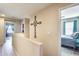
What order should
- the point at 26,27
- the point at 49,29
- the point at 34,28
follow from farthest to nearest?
the point at 26,27
the point at 34,28
the point at 49,29

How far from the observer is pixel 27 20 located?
2.98 m

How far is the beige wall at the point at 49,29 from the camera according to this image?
7.54 ft

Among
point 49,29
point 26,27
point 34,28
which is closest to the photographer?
point 49,29

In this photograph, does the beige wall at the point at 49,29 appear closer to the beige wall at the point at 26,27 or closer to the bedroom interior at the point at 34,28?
the bedroom interior at the point at 34,28

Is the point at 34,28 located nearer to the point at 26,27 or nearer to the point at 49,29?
the point at 26,27

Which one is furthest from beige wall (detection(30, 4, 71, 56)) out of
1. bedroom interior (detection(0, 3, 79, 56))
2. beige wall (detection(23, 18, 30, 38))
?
beige wall (detection(23, 18, 30, 38))

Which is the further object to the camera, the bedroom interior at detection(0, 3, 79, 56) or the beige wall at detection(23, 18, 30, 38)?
the beige wall at detection(23, 18, 30, 38)

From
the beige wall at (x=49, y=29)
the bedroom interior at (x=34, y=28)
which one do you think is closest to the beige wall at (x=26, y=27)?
the bedroom interior at (x=34, y=28)

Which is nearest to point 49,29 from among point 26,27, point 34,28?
point 34,28

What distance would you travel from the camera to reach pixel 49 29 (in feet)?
8.61

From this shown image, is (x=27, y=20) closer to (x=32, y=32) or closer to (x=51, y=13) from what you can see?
(x=32, y=32)

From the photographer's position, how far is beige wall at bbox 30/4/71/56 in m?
2.30

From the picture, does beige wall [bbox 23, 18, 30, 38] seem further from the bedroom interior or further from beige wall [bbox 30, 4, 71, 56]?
beige wall [bbox 30, 4, 71, 56]

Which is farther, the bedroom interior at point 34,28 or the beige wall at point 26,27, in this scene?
the beige wall at point 26,27
